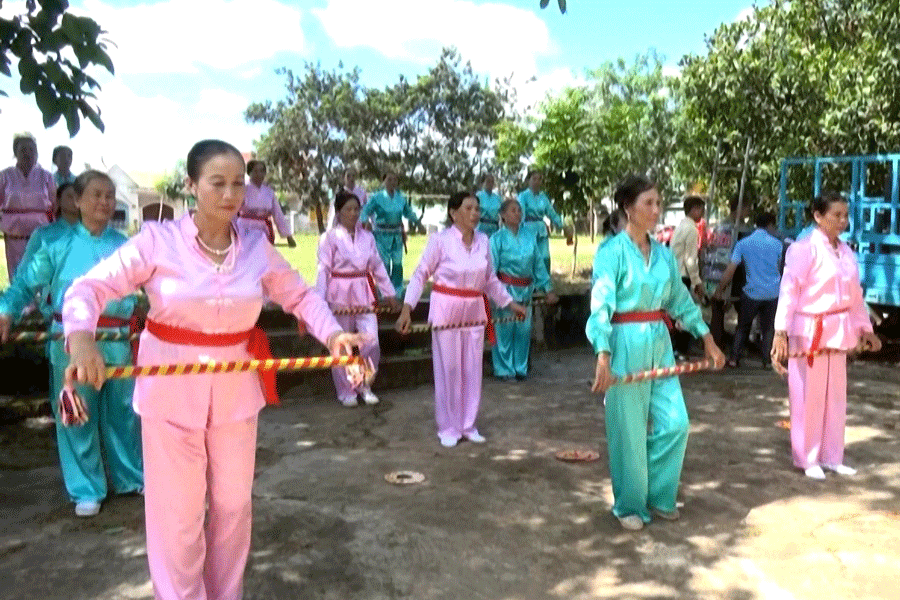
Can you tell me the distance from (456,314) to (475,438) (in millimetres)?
918

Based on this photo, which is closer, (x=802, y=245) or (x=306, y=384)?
(x=802, y=245)

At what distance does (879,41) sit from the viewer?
475 inches

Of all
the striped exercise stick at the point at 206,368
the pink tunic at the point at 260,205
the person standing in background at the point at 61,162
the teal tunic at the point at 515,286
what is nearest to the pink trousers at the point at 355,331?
the teal tunic at the point at 515,286

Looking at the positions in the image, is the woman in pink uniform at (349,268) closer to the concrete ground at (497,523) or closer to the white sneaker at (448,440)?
the concrete ground at (497,523)

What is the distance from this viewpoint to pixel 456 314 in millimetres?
6430

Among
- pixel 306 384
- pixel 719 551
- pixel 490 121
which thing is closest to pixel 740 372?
pixel 306 384

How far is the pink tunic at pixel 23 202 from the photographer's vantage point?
8.09 m

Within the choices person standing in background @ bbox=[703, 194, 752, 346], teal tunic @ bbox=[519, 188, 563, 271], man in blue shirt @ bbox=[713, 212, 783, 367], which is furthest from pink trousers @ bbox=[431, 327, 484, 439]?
teal tunic @ bbox=[519, 188, 563, 271]

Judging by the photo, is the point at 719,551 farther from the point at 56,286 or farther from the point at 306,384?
the point at 306,384

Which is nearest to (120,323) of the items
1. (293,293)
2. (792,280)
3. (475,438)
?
(293,293)

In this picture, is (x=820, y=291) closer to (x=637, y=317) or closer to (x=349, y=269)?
(x=637, y=317)

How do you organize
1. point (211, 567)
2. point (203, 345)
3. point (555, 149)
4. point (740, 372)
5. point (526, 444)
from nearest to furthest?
point (203, 345) < point (211, 567) < point (526, 444) < point (740, 372) < point (555, 149)

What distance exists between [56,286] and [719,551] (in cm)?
364

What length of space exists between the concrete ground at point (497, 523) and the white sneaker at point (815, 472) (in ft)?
0.17
